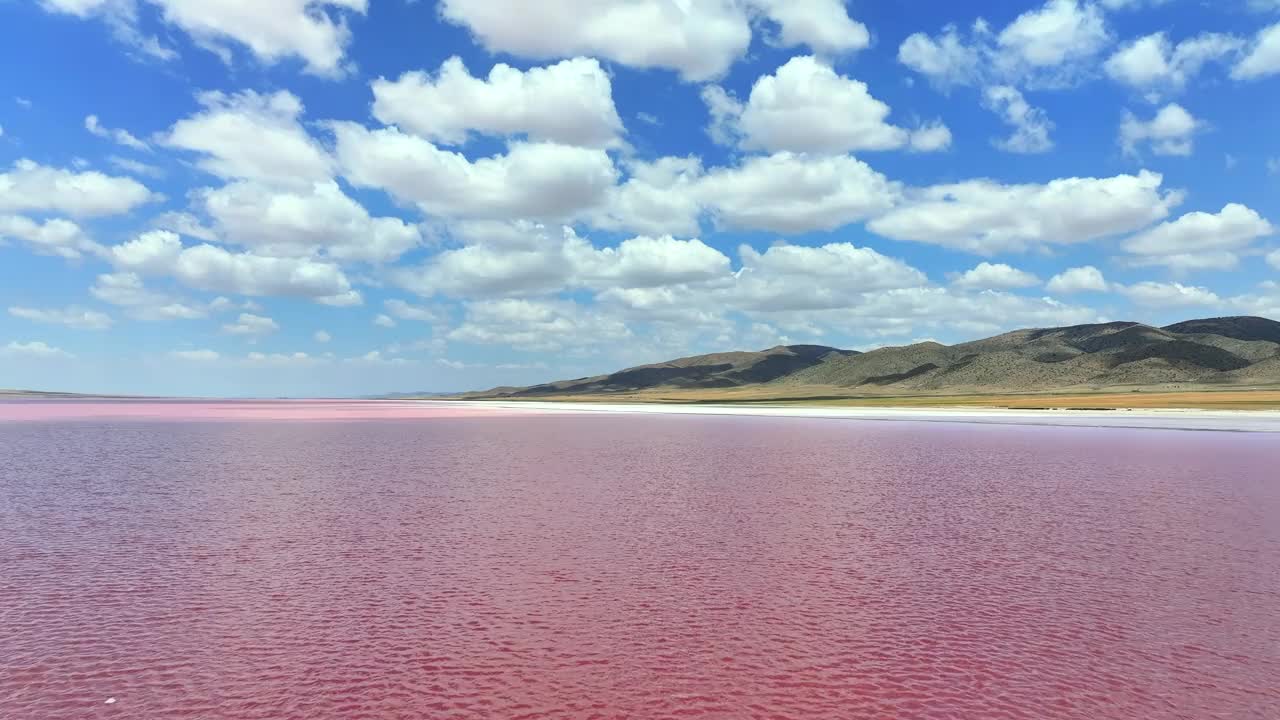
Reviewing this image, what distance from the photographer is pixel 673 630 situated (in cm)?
1180

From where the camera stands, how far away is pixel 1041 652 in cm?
1089

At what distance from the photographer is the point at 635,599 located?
44.2 feet

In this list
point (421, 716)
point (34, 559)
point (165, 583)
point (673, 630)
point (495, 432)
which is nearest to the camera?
point (421, 716)

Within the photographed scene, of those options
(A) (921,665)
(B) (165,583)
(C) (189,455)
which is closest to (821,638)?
(A) (921,665)

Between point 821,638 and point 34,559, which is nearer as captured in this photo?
point 821,638

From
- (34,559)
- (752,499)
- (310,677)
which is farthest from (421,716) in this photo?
(752,499)

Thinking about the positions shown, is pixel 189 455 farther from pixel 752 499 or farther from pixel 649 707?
pixel 649 707

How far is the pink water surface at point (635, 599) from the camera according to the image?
31.1 feet

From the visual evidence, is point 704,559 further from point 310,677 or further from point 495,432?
point 495,432

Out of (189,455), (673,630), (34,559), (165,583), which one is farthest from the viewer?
(189,455)

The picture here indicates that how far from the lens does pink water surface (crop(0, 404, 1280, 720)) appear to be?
9477 mm

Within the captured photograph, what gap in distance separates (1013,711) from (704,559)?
8.18 m

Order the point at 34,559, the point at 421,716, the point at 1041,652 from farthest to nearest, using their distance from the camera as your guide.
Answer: the point at 34,559, the point at 1041,652, the point at 421,716

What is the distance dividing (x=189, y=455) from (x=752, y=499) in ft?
101
